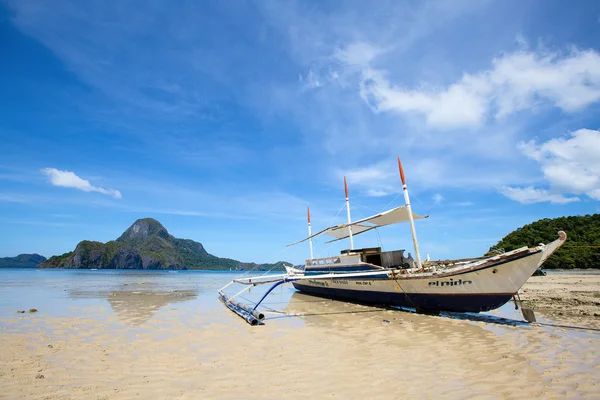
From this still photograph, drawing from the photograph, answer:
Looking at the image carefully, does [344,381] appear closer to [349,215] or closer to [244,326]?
[244,326]

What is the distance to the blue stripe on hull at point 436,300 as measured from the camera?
13.0 metres

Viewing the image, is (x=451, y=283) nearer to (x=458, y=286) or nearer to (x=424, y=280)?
(x=458, y=286)

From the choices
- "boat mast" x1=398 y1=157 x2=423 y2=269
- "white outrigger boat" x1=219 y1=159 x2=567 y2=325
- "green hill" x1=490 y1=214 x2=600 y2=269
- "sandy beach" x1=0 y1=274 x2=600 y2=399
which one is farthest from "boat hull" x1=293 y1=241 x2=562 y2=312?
"green hill" x1=490 y1=214 x2=600 y2=269

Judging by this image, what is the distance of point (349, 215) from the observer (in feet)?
92.2

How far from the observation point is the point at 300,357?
814 centimetres

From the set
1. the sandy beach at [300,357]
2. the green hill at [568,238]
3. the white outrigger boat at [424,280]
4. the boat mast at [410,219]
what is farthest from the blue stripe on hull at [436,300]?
the green hill at [568,238]

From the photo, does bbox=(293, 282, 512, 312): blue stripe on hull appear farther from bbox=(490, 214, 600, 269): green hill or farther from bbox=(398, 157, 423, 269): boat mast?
bbox=(490, 214, 600, 269): green hill

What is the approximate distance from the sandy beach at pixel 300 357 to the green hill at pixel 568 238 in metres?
66.5

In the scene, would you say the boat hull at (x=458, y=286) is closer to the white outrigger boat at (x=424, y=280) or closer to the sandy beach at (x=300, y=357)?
the white outrigger boat at (x=424, y=280)

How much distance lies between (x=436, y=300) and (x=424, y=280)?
1.10m

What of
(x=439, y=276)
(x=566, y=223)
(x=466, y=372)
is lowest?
(x=466, y=372)

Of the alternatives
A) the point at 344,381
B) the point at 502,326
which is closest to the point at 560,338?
the point at 502,326

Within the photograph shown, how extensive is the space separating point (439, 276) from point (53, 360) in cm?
1453

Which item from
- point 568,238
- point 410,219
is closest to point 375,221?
point 410,219
